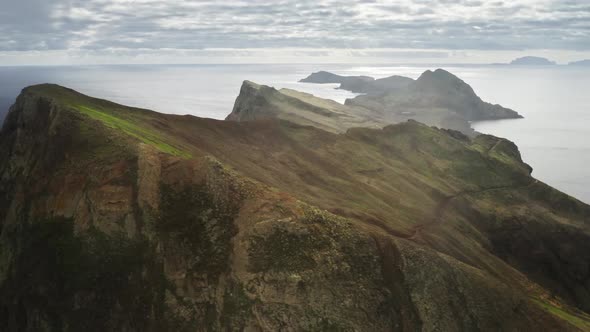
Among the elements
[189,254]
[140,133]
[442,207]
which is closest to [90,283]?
[189,254]

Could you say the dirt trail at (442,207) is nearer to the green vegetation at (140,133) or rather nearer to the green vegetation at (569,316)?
the green vegetation at (569,316)

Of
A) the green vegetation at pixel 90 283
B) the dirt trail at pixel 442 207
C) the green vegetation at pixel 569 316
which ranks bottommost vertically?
the green vegetation at pixel 569 316

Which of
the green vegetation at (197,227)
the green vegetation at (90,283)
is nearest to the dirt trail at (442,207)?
the green vegetation at (197,227)

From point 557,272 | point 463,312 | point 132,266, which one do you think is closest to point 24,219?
point 132,266

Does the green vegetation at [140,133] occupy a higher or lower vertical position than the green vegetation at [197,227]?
higher

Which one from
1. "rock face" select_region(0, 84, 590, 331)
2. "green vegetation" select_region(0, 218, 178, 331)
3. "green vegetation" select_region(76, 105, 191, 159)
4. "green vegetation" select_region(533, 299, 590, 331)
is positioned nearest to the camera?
"green vegetation" select_region(0, 218, 178, 331)

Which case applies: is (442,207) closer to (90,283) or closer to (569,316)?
(569,316)

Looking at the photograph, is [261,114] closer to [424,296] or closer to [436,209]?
[436,209]

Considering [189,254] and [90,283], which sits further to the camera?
[189,254]

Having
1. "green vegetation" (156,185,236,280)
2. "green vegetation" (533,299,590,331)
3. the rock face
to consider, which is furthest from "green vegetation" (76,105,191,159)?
"green vegetation" (533,299,590,331)

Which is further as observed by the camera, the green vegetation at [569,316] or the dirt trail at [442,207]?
the dirt trail at [442,207]

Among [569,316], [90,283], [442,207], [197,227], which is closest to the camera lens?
[90,283]

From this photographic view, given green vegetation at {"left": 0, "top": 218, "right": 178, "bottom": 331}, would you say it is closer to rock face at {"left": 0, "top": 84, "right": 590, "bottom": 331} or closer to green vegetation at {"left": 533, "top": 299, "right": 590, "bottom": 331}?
rock face at {"left": 0, "top": 84, "right": 590, "bottom": 331}
